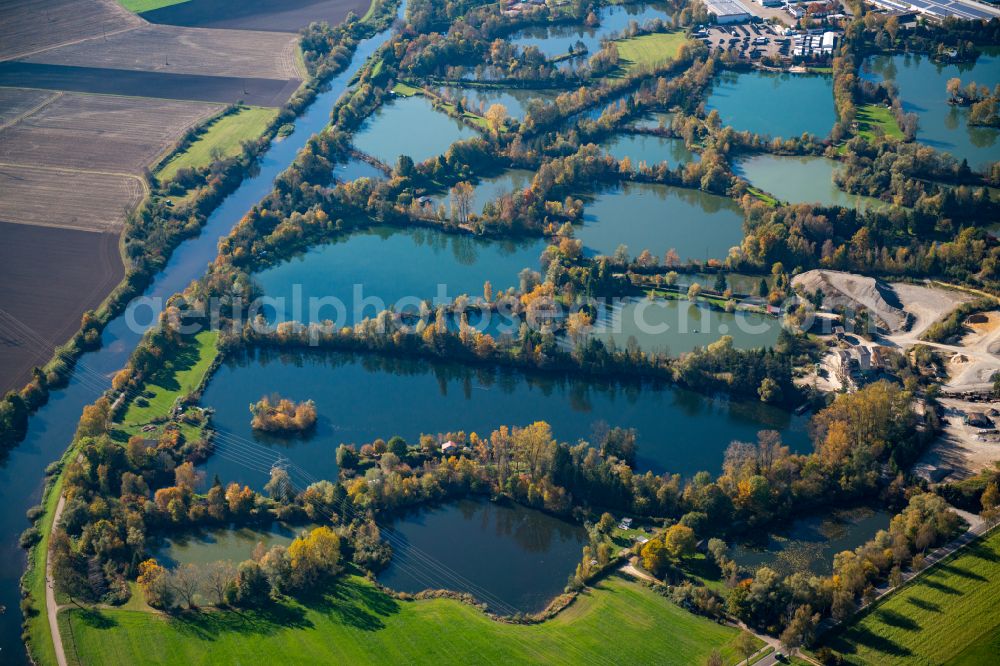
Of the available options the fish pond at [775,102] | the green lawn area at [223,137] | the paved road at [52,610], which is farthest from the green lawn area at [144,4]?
the paved road at [52,610]

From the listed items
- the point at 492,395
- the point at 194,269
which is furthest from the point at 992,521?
the point at 194,269

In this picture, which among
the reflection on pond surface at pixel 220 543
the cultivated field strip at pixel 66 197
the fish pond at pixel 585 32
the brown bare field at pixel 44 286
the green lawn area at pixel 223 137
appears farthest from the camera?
the fish pond at pixel 585 32

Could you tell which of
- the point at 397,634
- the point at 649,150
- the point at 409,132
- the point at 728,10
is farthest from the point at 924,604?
the point at 728,10

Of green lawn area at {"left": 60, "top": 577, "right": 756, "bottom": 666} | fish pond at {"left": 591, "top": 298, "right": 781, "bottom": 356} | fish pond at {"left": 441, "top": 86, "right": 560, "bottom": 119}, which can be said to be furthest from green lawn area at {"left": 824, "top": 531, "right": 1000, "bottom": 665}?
fish pond at {"left": 441, "top": 86, "right": 560, "bottom": 119}

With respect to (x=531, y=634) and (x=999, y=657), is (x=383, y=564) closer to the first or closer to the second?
(x=531, y=634)

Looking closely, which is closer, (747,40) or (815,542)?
(815,542)

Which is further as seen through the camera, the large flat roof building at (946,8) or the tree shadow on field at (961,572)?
the large flat roof building at (946,8)

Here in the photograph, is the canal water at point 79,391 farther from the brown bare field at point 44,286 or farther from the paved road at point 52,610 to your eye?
the brown bare field at point 44,286

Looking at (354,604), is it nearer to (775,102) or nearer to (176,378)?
(176,378)

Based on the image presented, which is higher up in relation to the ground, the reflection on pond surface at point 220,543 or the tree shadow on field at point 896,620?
the tree shadow on field at point 896,620
